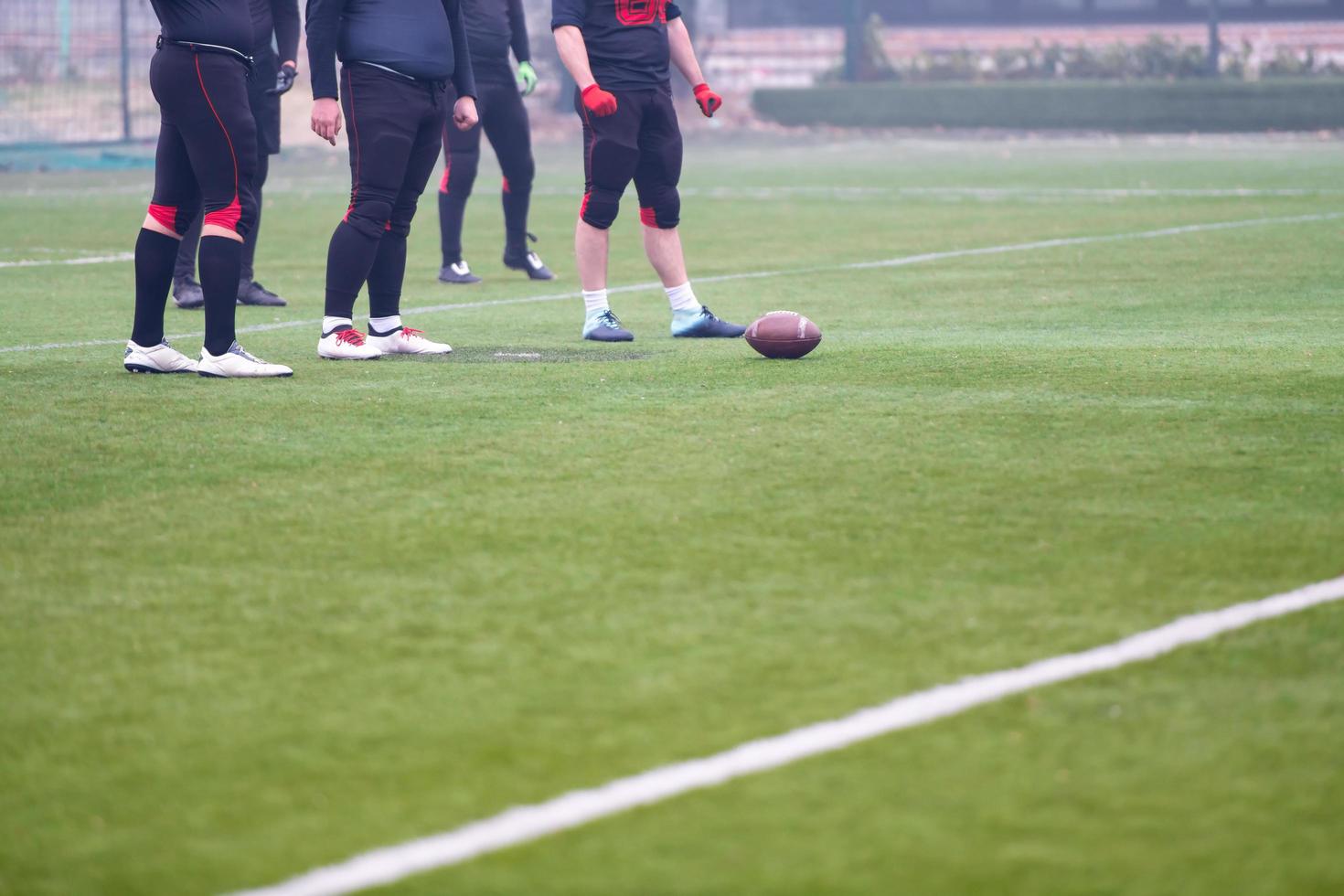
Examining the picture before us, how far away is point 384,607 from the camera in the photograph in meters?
3.48

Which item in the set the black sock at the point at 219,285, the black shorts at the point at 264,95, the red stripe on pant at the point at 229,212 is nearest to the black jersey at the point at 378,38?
the red stripe on pant at the point at 229,212

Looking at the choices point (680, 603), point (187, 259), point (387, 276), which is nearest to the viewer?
point (680, 603)

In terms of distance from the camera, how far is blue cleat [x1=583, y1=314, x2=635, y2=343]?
7578 mm

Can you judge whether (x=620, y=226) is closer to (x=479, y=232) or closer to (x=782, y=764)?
(x=479, y=232)

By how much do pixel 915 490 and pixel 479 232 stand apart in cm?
994

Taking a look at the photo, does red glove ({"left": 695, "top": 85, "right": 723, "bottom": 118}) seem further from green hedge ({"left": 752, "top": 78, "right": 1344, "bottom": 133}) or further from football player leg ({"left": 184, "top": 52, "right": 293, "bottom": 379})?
green hedge ({"left": 752, "top": 78, "right": 1344, "bottom": 133})

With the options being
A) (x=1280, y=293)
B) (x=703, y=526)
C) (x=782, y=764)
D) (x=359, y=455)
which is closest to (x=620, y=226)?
(x=1280, y=293)

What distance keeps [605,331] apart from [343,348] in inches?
44.3

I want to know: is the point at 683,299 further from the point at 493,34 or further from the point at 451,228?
the point at 493,34

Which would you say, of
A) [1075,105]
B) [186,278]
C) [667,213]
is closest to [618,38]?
[667,213]

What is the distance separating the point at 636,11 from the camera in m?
7.59

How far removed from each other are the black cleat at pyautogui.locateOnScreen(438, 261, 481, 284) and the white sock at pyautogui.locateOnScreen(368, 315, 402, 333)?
3262 mm

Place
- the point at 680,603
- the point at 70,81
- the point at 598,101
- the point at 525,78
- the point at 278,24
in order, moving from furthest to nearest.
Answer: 1. the point at 70,81
2. the point at 525,78
3. the point at 278,24
4. the point at 598,101
5. the point at 680,603

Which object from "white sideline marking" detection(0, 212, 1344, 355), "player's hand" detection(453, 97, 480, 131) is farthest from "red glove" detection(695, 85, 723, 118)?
"white sideline marking" detection(0, 212, 1344, 355)
